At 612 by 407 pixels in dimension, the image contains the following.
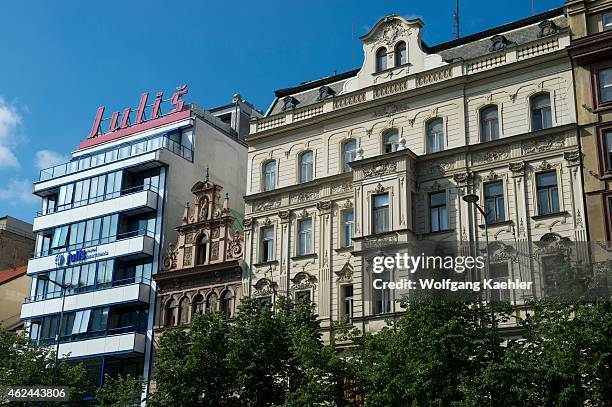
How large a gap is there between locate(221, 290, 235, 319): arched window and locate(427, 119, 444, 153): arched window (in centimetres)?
1462

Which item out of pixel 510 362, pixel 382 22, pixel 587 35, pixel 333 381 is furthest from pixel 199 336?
pixel 587 35

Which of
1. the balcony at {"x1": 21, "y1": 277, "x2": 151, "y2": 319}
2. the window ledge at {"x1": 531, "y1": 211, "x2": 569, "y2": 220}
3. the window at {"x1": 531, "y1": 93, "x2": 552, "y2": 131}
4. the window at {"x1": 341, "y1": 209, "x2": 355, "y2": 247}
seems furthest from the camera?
the balcony at {"x1": 21, "y1": 277, "x2": 151, "y2": 319}

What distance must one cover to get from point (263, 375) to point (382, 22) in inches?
800

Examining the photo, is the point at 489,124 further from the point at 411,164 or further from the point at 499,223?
the point at 499,223

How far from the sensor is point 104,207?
56.6 m

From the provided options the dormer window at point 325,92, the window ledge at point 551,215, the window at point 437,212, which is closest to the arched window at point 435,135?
the window at point 437,212

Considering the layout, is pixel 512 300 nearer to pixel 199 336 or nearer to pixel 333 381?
pixel 333 381

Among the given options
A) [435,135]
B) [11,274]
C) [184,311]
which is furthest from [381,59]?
[11,274]

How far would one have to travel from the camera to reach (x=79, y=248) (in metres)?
57.1

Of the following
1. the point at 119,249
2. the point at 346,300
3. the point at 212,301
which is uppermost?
the point at 119,249

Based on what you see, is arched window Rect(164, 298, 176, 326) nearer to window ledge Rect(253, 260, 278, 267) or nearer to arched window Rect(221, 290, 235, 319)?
arched window Rect(221, 290, 235, 319)

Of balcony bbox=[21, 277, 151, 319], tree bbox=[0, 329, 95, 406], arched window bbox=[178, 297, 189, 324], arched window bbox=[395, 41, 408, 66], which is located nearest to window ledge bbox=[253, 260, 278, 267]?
arched window bbox=[178, 297, 189, 324]

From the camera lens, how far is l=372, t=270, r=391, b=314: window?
3904cm

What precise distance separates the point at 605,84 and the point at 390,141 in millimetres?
11011
